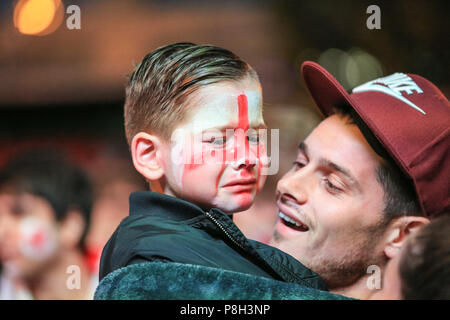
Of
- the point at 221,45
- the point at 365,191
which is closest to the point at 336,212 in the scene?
the point at 365,191

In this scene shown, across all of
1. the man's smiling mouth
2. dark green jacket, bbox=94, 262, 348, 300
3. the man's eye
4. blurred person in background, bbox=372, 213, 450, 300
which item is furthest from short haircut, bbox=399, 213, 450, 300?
the man's eye

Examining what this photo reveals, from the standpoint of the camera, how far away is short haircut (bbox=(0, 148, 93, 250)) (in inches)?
67.4

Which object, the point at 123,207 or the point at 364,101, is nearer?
the point at 364,101

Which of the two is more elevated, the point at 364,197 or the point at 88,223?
the point at 364,197

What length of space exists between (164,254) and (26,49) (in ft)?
6.24

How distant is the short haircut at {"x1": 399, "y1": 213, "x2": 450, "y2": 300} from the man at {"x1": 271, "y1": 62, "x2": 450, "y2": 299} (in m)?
0.25

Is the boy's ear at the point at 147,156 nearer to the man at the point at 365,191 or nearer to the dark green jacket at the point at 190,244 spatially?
the dark green jacket at the point at 190,244

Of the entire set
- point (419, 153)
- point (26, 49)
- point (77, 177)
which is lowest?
point (77, 177)

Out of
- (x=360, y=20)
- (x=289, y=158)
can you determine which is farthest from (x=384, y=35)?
(x=289, y=158)

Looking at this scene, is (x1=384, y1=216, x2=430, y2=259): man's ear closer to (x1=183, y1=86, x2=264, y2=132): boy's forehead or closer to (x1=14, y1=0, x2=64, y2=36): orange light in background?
(x1=183, y1=86, x2=264, y2=132): boy's forehead

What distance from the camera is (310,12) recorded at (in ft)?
6.66

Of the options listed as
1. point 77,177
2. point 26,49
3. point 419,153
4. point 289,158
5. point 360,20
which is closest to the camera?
point 419,153

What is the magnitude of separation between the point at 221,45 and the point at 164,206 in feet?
3.01
